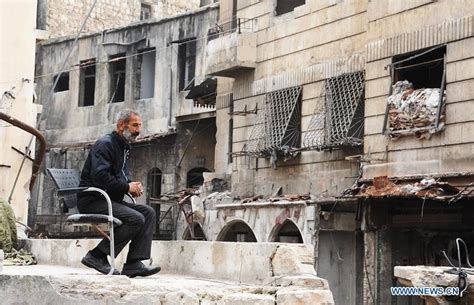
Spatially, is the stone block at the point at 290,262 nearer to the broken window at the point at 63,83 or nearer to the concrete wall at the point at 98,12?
the concrete wall at the point at 98,12

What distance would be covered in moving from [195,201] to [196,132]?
7400mm

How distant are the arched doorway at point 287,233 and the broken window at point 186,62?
1154cm

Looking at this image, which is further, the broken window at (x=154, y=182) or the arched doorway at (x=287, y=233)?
the broken window at (x=154, y=182)

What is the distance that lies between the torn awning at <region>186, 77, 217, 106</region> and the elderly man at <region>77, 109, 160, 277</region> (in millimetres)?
21042

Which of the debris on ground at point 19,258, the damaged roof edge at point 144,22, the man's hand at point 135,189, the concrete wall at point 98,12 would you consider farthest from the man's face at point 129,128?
the concrete wall at point 98,12

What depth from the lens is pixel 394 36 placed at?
2030 centimetres

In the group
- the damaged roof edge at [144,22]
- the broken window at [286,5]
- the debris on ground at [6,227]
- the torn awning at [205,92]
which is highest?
the damaged roof edge at [144,22]

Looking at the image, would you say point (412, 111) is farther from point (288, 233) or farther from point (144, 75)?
point (144, 75)

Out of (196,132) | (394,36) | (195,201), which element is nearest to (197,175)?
(196,132)

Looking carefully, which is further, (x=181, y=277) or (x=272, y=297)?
(x=181, y=277)

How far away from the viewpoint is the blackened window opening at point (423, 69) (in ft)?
64.2

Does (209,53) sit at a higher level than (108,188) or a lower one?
higher

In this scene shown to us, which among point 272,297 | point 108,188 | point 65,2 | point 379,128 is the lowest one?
point 272,297

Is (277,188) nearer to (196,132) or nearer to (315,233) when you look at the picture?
(315,233)
